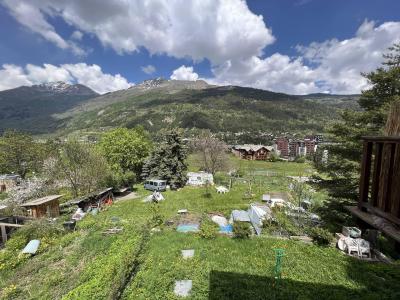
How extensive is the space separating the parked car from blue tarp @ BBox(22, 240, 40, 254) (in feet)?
60.6

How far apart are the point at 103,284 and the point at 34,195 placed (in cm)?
2320

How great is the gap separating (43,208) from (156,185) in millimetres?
14163

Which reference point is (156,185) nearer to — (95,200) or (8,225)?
(95,200)

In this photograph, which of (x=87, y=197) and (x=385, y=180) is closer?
(x=385, y=180)

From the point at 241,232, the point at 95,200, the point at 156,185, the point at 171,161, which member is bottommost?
the point at 156,185

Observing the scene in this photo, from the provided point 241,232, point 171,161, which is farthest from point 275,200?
point 171,161

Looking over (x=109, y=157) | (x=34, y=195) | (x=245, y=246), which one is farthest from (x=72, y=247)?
(x=109, y=157)

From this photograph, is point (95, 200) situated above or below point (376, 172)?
below

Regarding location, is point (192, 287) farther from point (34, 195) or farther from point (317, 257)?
point (34, 195)

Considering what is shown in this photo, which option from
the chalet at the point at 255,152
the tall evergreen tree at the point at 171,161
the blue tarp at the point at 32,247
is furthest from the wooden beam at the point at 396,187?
the chalet at the point at 255,152

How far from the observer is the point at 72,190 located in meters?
28.2

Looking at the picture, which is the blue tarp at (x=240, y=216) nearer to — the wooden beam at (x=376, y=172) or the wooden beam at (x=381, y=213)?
the wooden beam at (x=381, y=213)

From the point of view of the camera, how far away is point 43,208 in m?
20.7

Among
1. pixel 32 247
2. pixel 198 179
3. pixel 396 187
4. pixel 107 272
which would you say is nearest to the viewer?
pixel 396 187
